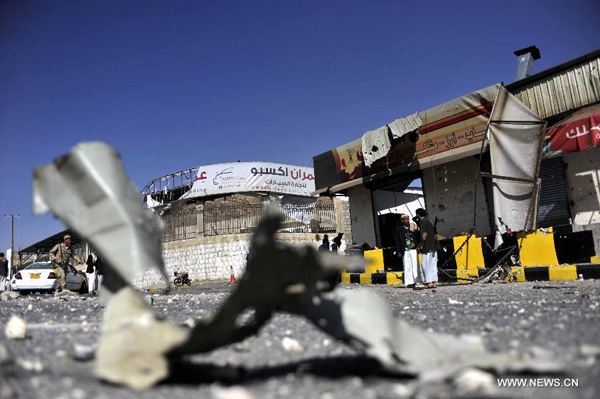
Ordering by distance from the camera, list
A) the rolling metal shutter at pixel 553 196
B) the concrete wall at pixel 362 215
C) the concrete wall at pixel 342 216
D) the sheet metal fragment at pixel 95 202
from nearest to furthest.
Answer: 1. the sheet metal fragment at pixel 95 202
2. the rolling metal shutter at pixel 553 196
3. the concrete wall at pixel 362 215
4. the concrete wall at pixel 342 216

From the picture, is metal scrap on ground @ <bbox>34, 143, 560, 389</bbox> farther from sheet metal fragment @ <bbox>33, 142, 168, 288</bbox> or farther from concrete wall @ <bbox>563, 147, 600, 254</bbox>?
concrete wall @ <bbox>563, 147, 600, 254</bbox>

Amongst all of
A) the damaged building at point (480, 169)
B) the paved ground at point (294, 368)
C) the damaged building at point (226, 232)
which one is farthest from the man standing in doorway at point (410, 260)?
the damaged building at point (226, 232)

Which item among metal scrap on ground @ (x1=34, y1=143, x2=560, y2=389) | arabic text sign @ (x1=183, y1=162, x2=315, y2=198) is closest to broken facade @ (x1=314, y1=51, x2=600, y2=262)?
metal scrap on ground @ (x1=34, y1=143, x2=560, y2=389)

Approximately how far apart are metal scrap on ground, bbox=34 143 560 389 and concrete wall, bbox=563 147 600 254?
1061 centimetres

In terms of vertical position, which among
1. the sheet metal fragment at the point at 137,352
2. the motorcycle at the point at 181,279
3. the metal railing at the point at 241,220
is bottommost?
the motorcycle at the point at 181,279

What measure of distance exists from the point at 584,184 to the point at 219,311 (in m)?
11.7

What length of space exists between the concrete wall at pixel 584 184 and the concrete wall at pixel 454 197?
2.35 m

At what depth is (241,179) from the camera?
109ft

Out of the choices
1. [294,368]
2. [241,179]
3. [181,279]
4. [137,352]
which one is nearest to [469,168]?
[294,368]

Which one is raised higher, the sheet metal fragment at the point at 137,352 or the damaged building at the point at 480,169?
the damaged building at the point at 480,169

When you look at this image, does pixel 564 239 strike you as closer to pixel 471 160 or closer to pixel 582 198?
pixel 582 198

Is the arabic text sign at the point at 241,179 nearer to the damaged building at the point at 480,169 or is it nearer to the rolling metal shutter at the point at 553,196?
the damaged building at the point at 480,169

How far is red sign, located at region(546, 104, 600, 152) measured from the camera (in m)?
9.39

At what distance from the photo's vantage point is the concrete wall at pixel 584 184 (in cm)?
1052
